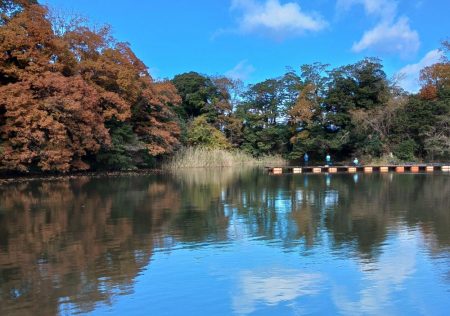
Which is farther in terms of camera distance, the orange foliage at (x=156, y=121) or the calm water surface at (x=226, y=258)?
the orange foliage at (x=156, y=121)

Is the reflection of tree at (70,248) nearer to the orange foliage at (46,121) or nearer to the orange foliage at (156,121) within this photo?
the orange foliage at (46,121)

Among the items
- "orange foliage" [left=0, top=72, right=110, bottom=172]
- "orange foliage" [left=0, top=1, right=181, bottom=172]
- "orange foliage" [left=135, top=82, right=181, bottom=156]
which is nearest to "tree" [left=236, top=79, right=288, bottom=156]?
"orange foliage" [left=135, top=82, right=181, bottom=156]

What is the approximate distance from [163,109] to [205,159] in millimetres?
5700

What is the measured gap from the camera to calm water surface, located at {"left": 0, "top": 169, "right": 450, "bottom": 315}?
487cm

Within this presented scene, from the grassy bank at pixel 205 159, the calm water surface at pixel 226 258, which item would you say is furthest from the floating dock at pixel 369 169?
the calm water surface at pixel 226 258

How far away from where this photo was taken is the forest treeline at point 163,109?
2016 centimetres

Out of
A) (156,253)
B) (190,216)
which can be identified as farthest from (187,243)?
(190,216)

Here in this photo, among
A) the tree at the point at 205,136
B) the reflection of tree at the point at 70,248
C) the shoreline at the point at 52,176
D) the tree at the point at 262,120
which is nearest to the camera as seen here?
the reflection of tree at the point at 70,248

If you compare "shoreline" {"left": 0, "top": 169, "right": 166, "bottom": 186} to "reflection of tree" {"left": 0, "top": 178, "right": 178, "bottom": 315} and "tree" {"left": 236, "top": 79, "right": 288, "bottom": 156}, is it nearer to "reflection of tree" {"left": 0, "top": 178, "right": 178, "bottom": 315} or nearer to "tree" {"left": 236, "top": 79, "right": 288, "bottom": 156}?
"reflection of tree" {"left": 0, "top": 178, "right": 178, "bottom": 315}

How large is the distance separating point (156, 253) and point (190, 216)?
3355mm

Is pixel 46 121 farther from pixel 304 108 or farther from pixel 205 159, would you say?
pixel 304 108

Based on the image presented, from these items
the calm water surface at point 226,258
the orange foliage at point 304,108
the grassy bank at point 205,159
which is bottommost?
the calm water surface at point 226,258

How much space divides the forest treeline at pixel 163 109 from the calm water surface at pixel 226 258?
9.16 m

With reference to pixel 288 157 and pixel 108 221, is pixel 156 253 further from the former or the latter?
pixel 288 157
